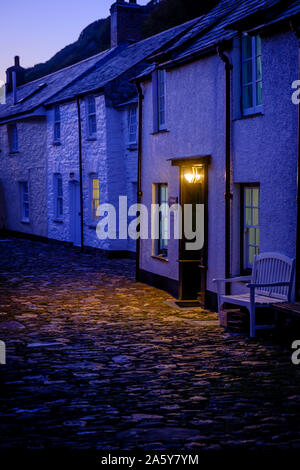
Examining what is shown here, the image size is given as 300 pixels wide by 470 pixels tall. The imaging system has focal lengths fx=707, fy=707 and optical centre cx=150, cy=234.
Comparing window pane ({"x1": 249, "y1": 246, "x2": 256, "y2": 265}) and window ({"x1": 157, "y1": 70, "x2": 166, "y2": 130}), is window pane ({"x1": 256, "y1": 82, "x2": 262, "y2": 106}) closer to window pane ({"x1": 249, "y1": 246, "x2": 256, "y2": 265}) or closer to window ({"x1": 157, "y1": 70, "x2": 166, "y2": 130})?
window pane ({"x1": 249, "y1": 246, "x2": 256, "y2": 265})

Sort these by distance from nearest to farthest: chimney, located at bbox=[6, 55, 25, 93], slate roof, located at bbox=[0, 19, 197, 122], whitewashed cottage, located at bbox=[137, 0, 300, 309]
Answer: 1. whitewashed cottage, located at bbox=[137, 0, 300, 309]
2. slate roof, located at bbox=[0, 19, 197, 122]
3. chimney, located at bbox=[6, 55, 25, 93]

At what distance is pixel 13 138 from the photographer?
33.5 m

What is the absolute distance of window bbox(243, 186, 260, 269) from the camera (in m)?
11.7

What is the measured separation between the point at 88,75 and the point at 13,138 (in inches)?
273

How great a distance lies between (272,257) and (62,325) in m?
3.42

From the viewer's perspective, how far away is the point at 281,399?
683cm

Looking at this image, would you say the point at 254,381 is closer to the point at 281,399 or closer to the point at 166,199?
the point at 281,399

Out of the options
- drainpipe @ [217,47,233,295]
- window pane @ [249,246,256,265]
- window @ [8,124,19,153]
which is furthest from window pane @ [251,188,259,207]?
window @ [8,124,19,153]

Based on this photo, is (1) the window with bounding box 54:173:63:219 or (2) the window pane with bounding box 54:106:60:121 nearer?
(2) the window pane with bounding box 54:106:60:121

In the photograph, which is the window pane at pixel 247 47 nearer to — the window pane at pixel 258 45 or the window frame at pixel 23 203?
the window pane at pixel 258 45

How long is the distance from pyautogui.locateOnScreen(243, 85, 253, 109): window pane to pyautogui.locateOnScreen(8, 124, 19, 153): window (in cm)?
2225

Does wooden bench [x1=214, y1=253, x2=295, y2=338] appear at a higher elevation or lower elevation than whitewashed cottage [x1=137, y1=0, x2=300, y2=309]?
lower

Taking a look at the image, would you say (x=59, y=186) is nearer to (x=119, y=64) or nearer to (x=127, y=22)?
(x=119, y=64)

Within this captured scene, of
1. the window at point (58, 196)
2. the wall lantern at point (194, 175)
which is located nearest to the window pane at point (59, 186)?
the window at point (58, 196)
